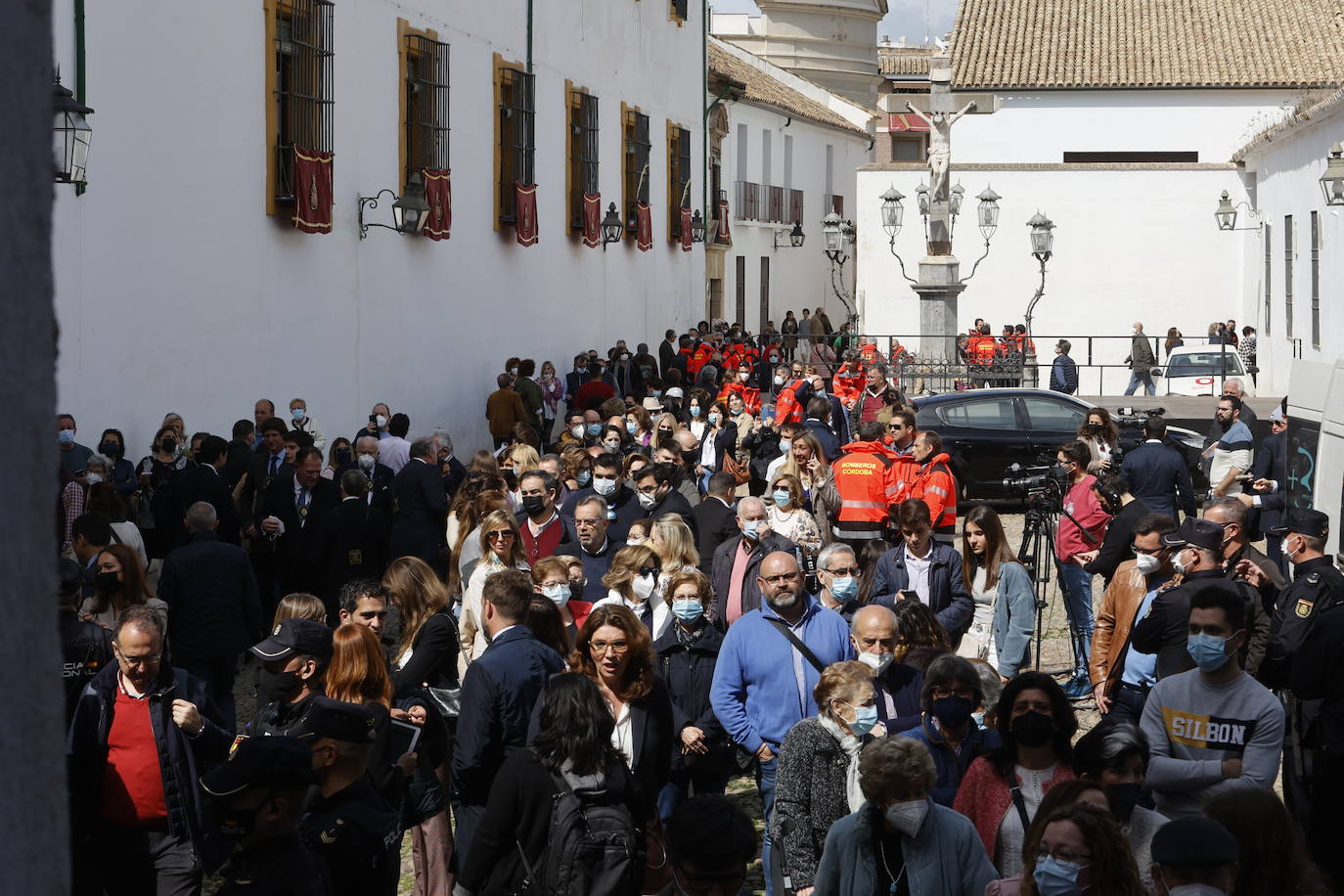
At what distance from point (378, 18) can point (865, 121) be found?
3664 centimetres

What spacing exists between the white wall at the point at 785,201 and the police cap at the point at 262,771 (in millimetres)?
37004

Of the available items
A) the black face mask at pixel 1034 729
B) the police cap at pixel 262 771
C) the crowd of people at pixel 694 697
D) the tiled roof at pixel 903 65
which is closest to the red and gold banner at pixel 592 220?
the crowd of people at pixel 694 697

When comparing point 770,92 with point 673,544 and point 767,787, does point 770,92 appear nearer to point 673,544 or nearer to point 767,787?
point 673,544

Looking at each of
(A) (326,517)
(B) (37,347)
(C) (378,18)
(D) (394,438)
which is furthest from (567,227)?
(B) (37,347)

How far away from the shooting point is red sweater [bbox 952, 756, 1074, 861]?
17.7ft

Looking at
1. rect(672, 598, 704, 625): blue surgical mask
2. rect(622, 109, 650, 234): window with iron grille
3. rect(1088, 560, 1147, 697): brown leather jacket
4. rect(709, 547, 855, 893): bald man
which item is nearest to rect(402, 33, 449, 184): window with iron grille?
rect(622, 109, 650, 234): window with iron grille

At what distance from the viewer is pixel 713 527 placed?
10594mm

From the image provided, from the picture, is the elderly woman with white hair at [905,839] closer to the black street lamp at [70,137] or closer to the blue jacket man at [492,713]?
the blue jacket man at [492,713]

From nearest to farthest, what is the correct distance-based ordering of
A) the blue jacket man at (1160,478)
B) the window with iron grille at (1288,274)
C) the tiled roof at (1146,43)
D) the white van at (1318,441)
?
the white van at (1318,441), the blue jacket man at (1160,478), the window with iron grille at (1288,274), the tiled roof at (1146,43)

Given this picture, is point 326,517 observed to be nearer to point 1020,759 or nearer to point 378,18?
point 1020,759

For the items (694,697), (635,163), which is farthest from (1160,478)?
(635,163)

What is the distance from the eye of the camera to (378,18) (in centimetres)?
1966

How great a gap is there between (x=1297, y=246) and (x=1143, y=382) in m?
3.70

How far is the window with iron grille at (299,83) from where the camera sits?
1723cm
